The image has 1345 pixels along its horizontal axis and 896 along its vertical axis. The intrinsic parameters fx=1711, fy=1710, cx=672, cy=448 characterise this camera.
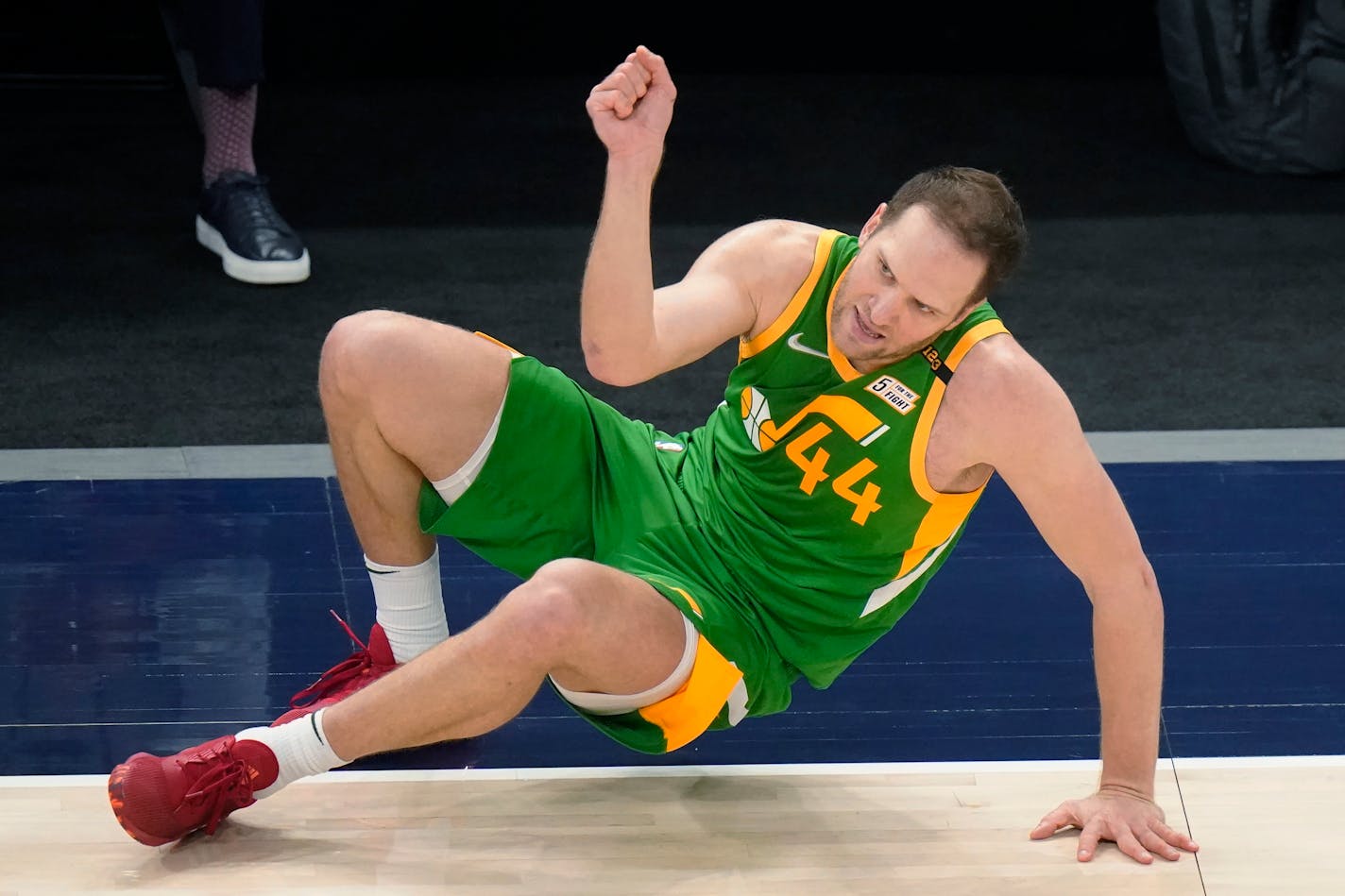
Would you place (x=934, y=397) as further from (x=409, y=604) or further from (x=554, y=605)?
(x=409, y=604)

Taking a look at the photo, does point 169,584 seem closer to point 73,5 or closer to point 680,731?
point 680,731

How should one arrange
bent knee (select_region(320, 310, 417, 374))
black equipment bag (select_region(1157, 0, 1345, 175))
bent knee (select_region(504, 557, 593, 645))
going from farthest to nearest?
black equipment bag (select_region(1157, 0, 1345, 175)), bent knee (select_region(320, 310, 417, 374)), bent knee (select_region(504, 557, 593, 645))

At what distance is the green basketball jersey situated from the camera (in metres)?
1.89

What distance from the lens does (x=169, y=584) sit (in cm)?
259

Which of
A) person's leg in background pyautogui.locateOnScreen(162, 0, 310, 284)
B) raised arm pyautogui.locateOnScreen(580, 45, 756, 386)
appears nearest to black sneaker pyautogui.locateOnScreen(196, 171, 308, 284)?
person's leg in background pyautogui.locateOnScreen(162, 0, 310, 284)

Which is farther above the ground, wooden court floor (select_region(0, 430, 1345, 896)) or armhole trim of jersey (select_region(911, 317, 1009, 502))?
armhole trim of jersey (select_region(911, 317, 1009, 502))

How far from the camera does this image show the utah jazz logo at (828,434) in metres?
1.90

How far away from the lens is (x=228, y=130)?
13.4 ft

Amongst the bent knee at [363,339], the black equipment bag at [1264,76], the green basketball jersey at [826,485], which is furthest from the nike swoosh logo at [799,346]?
the black equipment bag at [1264,76]

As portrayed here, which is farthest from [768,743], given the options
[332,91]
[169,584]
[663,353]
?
[332,91]

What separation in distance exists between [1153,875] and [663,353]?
78cm

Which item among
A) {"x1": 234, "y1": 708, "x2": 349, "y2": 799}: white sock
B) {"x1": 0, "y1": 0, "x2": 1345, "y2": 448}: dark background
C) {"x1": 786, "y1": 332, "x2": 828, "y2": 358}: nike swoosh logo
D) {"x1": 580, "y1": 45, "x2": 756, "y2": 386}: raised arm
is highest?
{"x1": 580, "y1": 45, "x2": 756, "y2": 386}: raised arm

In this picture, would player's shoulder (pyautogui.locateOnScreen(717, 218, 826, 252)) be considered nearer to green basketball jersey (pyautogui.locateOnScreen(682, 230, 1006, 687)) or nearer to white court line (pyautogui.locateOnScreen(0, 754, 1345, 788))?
green basketball jersey (pyautogui.locateOnScreen(682, 230, 1006, 687))

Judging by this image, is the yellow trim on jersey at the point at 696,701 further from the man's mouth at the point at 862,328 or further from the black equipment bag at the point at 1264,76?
the black equipment bag at the point at 1264,76
